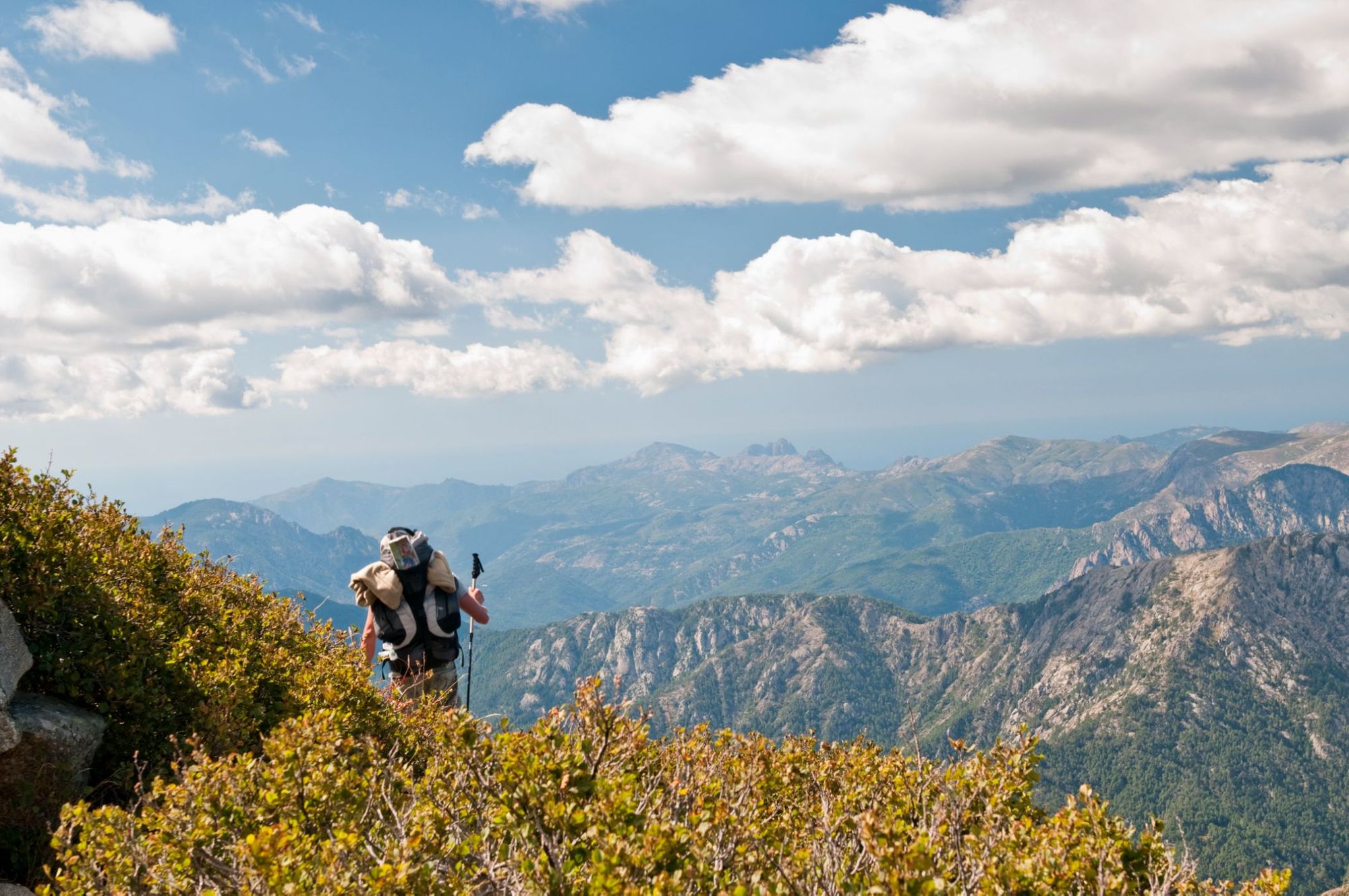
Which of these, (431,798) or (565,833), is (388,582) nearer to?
(431,798)

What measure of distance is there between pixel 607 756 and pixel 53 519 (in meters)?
13.4

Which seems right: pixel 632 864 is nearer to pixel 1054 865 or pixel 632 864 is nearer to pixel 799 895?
pixel 799 895

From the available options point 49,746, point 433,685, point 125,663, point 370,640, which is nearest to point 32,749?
point 49,746

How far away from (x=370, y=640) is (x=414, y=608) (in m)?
1.24

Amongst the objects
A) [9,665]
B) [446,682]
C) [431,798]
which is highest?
[9,665]

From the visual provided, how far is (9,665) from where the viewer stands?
12305 mm

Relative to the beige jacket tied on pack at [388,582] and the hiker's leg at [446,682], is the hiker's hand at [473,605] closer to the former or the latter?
the beige jacket tied on pack at [388,582]

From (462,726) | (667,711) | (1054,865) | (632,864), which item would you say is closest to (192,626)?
(462,726)

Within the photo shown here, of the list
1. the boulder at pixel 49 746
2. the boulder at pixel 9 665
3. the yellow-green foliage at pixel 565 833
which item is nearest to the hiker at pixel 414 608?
the boulder at pixel 49 746

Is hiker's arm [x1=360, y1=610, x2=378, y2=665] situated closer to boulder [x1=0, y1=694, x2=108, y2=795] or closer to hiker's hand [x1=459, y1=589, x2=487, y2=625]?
hiker's hand [x1=459, y1=589, x2=487, y2=625]

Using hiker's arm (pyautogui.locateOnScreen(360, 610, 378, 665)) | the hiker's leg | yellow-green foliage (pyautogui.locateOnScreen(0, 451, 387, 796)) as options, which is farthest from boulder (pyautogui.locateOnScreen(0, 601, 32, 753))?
the hiker's leg

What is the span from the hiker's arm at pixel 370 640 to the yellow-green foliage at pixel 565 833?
20.2 feet

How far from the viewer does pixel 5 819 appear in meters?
11.6

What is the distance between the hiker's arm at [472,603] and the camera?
1841 centimetres
